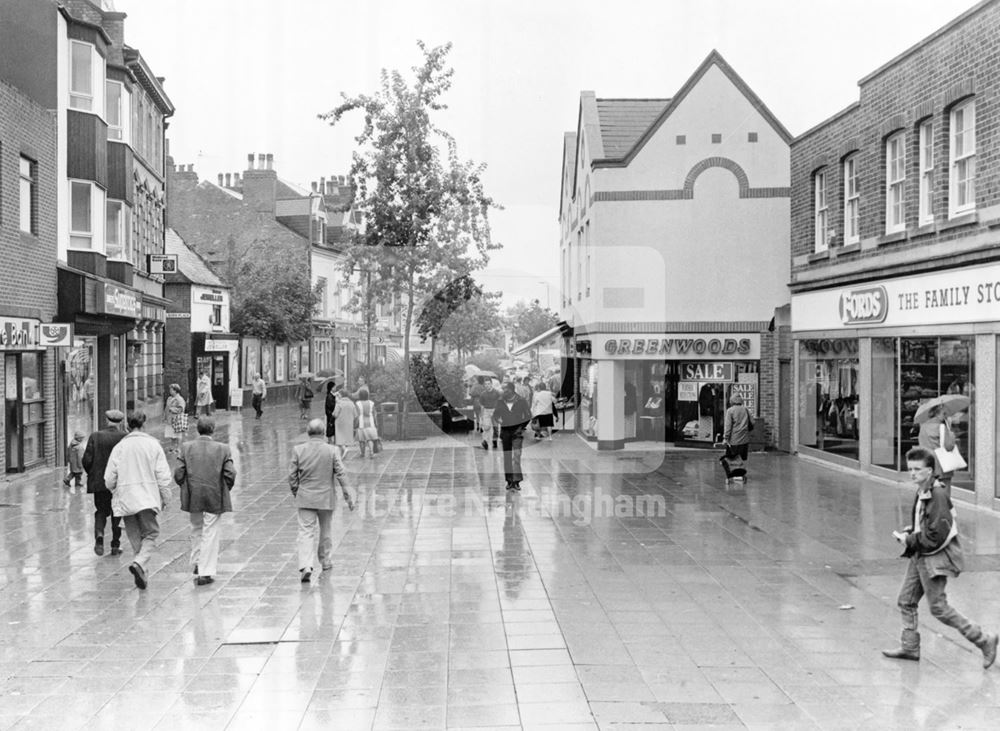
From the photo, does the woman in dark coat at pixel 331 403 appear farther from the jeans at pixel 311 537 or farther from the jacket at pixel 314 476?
the jacket at pixel 314 476

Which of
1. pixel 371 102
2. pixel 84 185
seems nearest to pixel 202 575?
pixel 84 185

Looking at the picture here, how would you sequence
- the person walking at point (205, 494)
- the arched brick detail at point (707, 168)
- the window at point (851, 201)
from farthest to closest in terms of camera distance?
the arched brick detail at point (707, 168)
the window at point (851, 201)
the person walking at point (205, 494)

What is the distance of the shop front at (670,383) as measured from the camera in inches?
907

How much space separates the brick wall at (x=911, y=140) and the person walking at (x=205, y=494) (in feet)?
35.0

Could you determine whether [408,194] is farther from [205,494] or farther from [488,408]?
[205,494]

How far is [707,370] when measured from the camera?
2338cm

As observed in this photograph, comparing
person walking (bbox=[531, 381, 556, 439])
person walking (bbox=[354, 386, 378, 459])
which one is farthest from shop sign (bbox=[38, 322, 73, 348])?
person walking (bbox=[531, 381, 556, 439])

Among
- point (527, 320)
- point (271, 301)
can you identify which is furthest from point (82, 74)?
point (527, 320)

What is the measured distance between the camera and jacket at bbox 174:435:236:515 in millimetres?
9781

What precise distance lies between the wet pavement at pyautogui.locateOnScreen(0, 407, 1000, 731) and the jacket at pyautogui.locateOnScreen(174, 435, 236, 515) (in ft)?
2.49

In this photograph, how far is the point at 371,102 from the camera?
2672cm

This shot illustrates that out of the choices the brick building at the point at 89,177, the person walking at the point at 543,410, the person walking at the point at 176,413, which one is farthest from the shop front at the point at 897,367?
the brick building at the point at 89,177

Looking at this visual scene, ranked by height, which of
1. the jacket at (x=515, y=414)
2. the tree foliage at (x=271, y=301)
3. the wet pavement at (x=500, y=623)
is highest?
the tree foliage at (x=271, y=301)

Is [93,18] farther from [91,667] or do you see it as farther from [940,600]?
[940,600]
